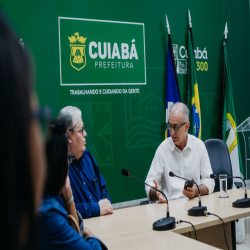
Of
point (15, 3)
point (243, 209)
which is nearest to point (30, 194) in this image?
point (243, 209)

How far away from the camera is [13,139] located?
30cm

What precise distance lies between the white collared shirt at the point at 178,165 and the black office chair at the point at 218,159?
36 centimetres

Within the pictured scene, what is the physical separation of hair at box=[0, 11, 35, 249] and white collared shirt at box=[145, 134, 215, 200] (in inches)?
115

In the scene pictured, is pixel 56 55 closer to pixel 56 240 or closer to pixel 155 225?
pixel 155 225

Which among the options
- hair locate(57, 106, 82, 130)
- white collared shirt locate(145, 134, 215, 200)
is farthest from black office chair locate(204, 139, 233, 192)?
hair locate(57, 106, 82, 130)

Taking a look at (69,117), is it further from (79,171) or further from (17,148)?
(17,148)

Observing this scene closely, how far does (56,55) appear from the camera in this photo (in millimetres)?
3701

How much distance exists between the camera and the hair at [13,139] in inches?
11.8

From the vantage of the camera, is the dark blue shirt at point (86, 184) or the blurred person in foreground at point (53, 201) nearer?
the blurred person in foreground at point (53, 201)

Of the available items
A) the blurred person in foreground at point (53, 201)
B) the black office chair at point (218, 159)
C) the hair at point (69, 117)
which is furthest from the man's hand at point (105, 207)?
the black office chair at point (218, 159)

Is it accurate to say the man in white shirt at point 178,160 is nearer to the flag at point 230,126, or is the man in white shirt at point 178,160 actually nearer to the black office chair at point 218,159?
the black office chair at point 218,159

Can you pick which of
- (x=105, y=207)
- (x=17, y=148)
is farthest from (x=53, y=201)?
(x=105, y=207)

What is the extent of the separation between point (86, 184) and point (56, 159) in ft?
4.65

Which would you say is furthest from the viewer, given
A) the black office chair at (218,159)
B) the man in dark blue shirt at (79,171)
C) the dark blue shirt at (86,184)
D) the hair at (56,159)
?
the black office chair at (218,159)
